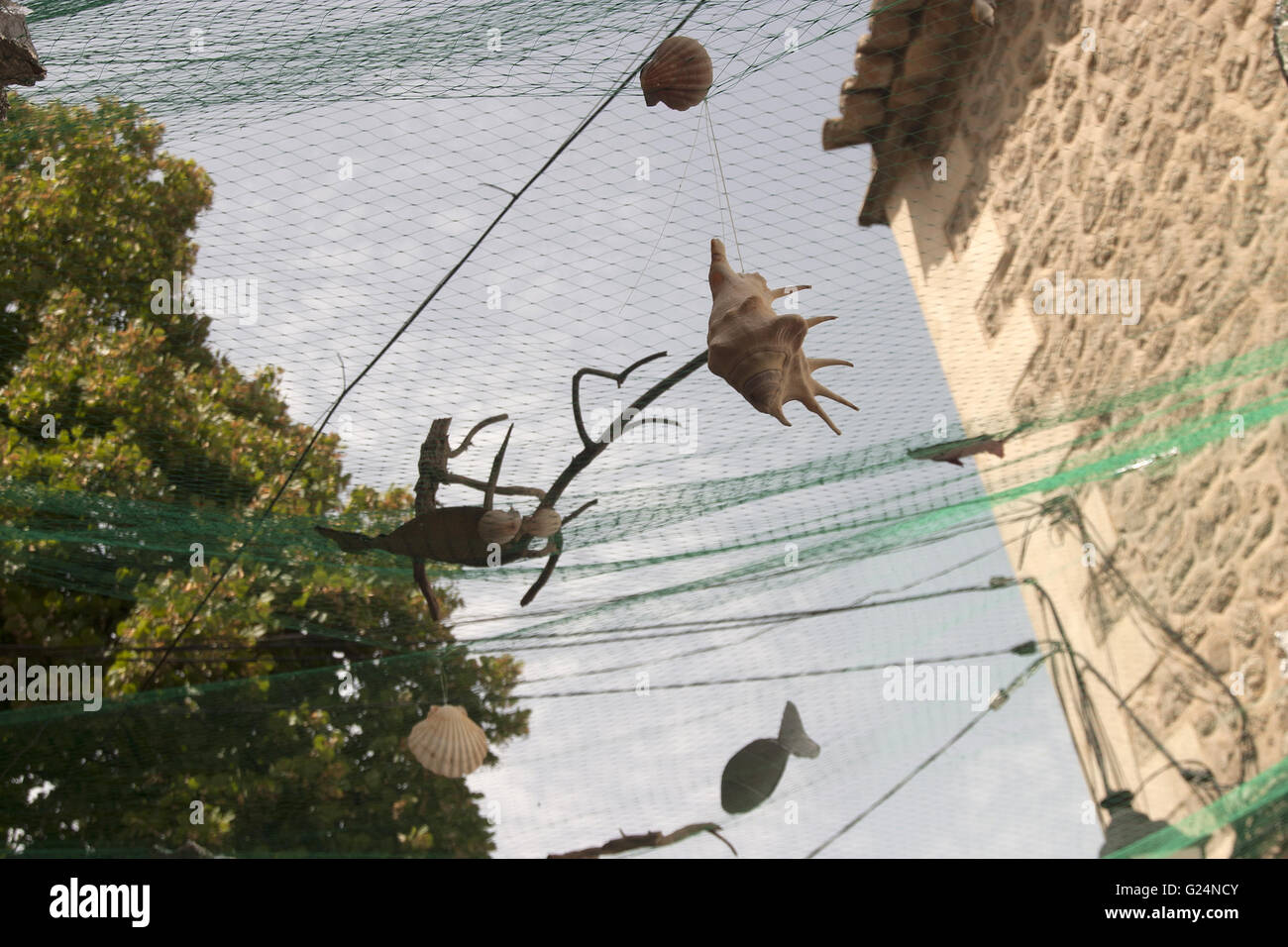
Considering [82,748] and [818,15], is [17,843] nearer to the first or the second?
[82,748]

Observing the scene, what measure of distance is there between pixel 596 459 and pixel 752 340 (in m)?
0.80

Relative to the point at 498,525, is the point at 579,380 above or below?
above

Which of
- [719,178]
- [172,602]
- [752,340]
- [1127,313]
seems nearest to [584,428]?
[752,340]

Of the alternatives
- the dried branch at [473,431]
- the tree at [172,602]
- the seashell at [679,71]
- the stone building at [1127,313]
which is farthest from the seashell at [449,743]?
the seashell at [679,71]

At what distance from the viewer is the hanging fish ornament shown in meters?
Result: 3.37

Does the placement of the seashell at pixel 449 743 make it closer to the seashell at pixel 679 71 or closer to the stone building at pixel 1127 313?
the stone building at pixel 1127 313

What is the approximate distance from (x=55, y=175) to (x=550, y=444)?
3.34 m

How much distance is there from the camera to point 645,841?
3264 mm

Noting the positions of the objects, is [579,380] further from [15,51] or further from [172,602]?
[172,602]

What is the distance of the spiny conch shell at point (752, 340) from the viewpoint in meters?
2.36

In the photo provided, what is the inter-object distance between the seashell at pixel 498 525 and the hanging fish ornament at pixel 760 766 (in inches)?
48.5

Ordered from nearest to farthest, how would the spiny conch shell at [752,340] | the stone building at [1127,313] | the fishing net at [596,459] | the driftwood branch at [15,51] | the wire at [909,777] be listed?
the driftwood branch at [15,51]
the spiny conch shell at [752,340]
the fishing net at [596,459]
the stone building at [1127,313]
the wire at [909,777]

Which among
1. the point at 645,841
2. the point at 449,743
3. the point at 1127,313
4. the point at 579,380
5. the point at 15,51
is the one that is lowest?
the point at 645,841

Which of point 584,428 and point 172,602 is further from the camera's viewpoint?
point 172,602
